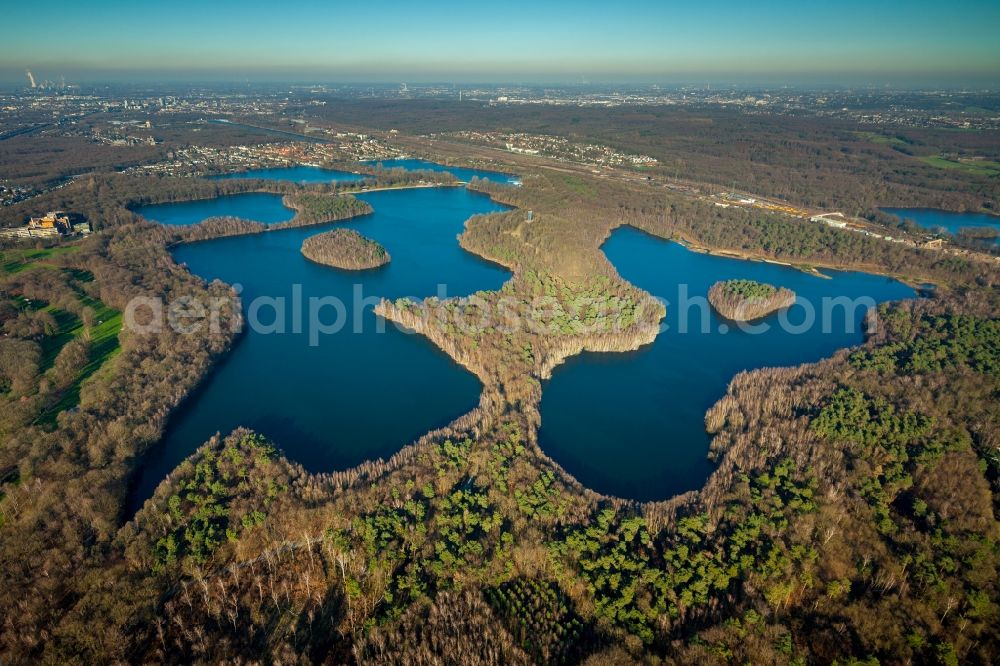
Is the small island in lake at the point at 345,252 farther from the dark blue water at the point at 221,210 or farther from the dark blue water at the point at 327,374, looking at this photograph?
the dark blue water at the point at 221,210

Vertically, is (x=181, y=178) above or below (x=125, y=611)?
above

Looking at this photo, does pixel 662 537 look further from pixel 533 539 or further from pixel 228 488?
pixel 228 488

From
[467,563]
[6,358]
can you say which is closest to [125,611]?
[467,563]

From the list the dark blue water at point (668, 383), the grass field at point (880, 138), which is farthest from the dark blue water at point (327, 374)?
the grass field at point (880, 138)

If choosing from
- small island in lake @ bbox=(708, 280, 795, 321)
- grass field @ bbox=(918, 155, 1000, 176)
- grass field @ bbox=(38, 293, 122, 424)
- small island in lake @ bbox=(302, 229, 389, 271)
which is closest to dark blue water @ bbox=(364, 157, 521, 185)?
small island in lake @ bbox=(302, 229, 389, 271)

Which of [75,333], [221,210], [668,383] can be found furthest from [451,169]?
[668,383]

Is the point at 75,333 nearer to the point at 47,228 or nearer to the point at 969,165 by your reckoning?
the point at 47,228

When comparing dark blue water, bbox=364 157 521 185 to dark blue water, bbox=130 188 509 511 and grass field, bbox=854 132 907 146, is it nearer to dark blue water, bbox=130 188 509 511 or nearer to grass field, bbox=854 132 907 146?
dark blue water, bbox=130 188 509 511
